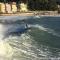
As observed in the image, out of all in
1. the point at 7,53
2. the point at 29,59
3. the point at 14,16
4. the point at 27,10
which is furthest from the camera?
the point at 27,10

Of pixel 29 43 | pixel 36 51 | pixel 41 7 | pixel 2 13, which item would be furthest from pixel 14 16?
pixel 36 51

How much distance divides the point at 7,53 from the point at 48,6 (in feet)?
176

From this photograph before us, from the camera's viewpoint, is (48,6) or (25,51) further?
(48,6)

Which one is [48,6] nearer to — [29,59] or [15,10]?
[15,10]

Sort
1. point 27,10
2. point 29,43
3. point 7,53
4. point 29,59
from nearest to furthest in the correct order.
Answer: point 29,59 < point 7,53 < point 29,43 < point 27,10

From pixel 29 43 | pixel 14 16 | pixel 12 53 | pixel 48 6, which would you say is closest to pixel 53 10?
pixel 48 6

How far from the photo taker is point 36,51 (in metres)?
23.2

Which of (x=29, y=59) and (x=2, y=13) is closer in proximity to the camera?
(x=29, y=59)

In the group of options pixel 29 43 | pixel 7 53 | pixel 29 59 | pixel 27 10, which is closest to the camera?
pixel 29 59

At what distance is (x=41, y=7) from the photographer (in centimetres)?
7412

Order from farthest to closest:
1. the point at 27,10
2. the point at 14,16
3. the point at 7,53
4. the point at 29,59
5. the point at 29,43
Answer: the point at 27,10 → the point at 14,16 → the point at 29,43 → the point at 7,53 → the point at 29,59

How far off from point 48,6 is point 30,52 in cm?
5264

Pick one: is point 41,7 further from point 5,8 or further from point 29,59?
point 29,59

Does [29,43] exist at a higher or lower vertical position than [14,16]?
higher
